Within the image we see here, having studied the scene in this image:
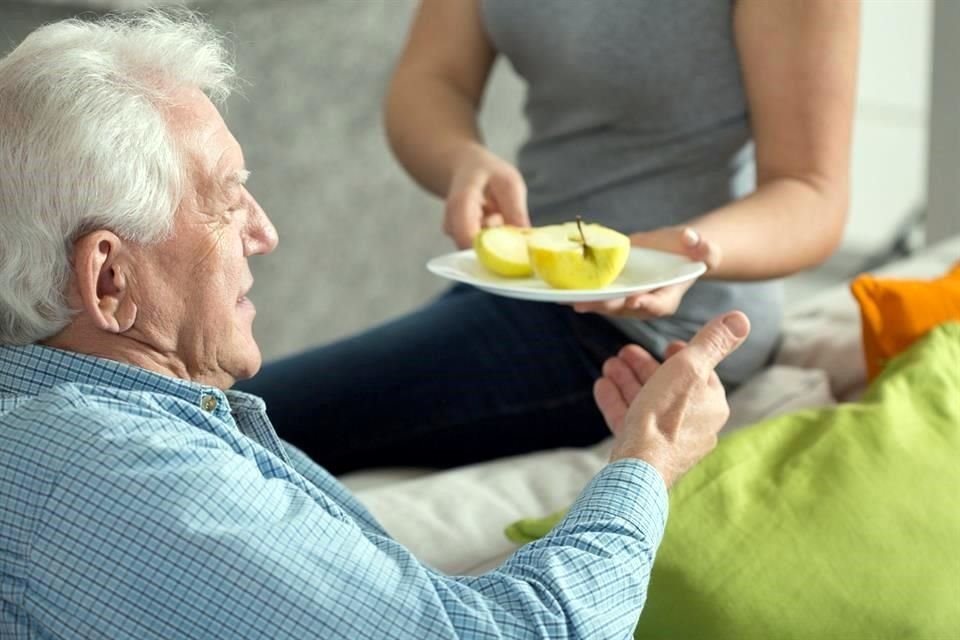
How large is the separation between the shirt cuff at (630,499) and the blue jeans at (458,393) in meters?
0.64

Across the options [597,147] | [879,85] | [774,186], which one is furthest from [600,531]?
[879,85]

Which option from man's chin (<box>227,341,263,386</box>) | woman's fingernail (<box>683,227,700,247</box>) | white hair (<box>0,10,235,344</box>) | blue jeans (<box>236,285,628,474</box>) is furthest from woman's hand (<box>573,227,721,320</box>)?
white hair (<box>0,10,235,344</box>)

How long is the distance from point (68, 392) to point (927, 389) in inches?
37.6

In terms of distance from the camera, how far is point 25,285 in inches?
41.1

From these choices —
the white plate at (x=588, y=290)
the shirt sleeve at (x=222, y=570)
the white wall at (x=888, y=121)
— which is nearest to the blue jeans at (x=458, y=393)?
the white plate at (x=588, y=290)

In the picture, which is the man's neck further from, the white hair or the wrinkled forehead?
the wrinkled forehead

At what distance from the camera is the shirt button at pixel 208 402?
107cm

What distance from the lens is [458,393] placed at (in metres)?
1.74

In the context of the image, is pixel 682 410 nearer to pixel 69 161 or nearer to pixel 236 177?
pixel 236 177

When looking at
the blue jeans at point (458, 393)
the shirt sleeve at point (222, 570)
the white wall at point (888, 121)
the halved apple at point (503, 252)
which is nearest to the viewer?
the shirt sleeve at point (222, 570)

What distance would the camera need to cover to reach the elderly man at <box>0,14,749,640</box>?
90 cm

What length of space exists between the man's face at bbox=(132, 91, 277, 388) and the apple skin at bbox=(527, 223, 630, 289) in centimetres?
39

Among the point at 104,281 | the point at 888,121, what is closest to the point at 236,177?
the point at 104,281

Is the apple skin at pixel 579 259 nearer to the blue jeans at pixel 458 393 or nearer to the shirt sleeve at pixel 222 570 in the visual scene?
the blue jeans at pixel 458 393
